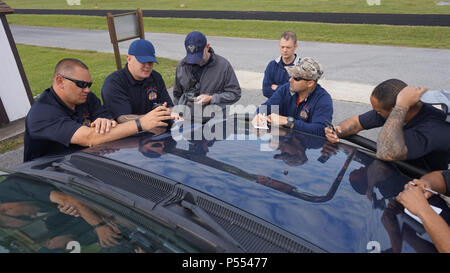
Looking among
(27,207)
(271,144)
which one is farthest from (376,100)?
(27,207)

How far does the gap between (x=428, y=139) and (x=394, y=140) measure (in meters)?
0.22

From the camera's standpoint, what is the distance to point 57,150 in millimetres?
2562

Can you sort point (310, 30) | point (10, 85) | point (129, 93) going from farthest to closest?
point (310, 30) → point (10, 85) → point (129, 93)

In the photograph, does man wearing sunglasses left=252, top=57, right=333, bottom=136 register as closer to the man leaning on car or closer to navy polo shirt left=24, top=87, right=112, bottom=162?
the man leaning on car

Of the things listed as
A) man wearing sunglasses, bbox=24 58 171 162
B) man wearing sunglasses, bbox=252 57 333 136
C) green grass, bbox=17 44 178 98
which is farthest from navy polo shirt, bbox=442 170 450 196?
green grass, bbox=17 44 178 98

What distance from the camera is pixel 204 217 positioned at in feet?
4.64

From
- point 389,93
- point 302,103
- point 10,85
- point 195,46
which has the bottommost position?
point 10,85

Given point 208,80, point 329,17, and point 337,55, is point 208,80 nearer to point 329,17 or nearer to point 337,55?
point 337,55

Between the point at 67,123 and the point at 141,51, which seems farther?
the point at 141,51

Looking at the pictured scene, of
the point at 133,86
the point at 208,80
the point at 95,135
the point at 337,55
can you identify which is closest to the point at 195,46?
→ the point at 208,80

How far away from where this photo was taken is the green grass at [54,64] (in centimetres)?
A: 877

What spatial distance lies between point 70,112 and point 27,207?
4.24 feet

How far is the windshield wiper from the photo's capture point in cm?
130

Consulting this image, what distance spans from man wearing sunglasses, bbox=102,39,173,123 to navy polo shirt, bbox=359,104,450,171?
229cm
